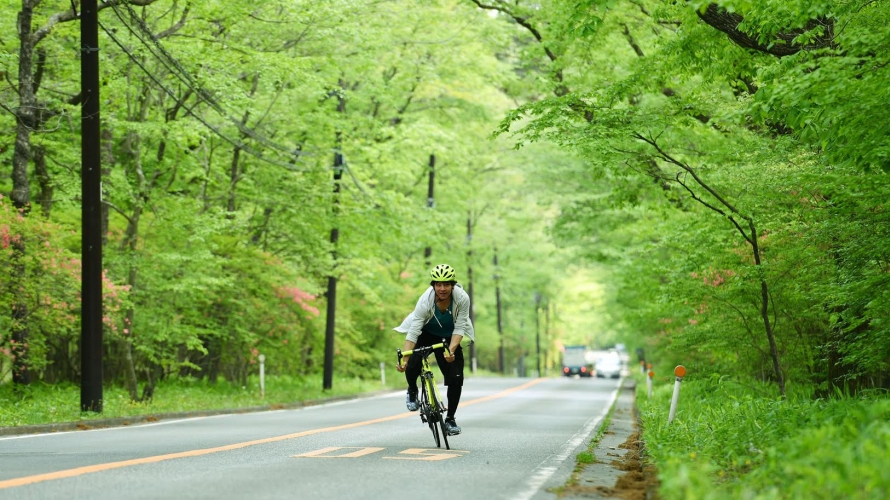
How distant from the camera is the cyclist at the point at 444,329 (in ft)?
35.2

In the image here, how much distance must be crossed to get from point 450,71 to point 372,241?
718 cm

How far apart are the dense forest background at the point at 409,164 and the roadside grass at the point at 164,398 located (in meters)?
0.75

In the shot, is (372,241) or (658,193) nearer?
(658,193)

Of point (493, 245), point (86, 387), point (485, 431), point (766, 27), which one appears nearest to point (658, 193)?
point (485, 431)

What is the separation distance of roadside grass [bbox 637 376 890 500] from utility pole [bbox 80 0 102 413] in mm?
9297

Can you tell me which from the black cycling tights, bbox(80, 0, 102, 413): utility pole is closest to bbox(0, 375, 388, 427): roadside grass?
bbox(80, 0, 102, 413): utility pole

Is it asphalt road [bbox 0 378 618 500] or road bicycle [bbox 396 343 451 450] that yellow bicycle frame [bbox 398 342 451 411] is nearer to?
road bicycle [bbox 396 343 451 450]

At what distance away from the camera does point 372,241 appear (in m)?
29.3

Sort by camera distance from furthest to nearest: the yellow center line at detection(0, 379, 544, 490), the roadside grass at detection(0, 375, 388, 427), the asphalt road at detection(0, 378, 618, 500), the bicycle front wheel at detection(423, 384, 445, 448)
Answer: the roadside grass at detection(0, 375, 388, 427) → the bicycle front wheel at detection(423, 384, 445, 448) → the yellow center line at detection(0, 379, 544, 490) → the asphalt road at detection(0, 378, 618, 500)

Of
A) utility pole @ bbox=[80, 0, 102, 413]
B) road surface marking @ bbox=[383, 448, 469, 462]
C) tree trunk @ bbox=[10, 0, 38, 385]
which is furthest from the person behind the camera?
tree trunk @ bbox=[10, 0, 38, 385]

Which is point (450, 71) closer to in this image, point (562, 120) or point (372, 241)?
point (372, 241)

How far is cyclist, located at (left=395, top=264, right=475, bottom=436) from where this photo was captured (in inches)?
422

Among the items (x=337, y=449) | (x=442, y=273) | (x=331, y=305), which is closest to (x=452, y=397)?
(x=337, y=449)

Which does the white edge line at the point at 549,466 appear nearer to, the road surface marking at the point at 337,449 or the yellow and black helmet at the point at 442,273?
the road surface marking at the point at 337,449
